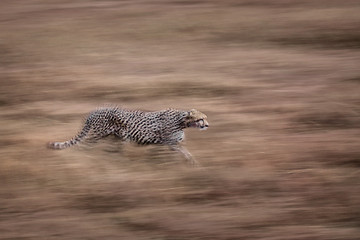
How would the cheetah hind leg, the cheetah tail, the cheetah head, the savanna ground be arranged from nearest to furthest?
1. the savanna ground
2. the cheetah head
3. the cheetah hind leg
4. the cheetah tail

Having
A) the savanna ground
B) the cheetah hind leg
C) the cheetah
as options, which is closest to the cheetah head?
the cheetah

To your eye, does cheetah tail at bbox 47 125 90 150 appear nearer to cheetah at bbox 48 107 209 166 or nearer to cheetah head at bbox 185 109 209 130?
cheetah at bbox 48 107 209 166

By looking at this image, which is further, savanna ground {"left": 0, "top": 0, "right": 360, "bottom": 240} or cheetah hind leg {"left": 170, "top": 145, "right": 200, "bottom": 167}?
cheetah hind leg {"left": 170, "top": 145, "right": 200, "bottom": 167}

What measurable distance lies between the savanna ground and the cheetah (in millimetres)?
165

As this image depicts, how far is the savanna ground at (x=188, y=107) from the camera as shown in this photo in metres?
6.14

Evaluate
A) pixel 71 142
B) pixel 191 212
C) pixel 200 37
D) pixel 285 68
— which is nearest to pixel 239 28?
pixel 200 37

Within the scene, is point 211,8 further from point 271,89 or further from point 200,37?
point 271,89

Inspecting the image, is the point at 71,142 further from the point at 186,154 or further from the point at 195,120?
the point at 195,120

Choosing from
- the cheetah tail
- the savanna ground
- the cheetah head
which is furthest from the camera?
the cheetah tail

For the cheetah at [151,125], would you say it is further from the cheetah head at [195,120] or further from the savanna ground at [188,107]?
the savanna ground at [188,107]

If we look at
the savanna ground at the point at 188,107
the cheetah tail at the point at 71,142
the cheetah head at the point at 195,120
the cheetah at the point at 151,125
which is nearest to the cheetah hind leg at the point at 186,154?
the cheetah at the point at 151,125

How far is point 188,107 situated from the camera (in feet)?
29.5

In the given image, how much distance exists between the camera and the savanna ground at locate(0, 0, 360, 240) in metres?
6.14

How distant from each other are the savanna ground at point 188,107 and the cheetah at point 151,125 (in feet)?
0.54
